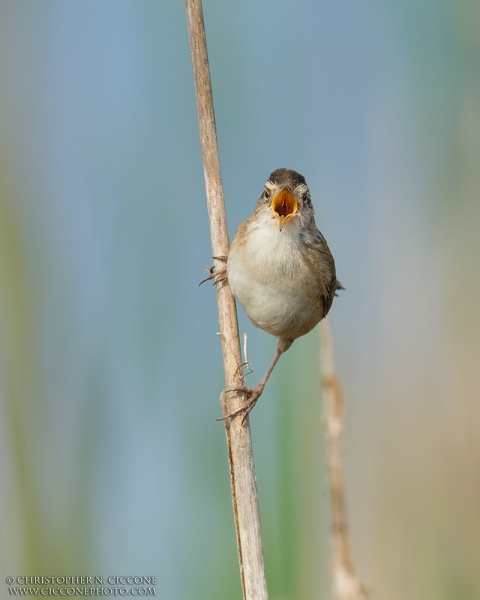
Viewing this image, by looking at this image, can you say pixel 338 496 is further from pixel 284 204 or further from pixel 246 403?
pixel 284 204

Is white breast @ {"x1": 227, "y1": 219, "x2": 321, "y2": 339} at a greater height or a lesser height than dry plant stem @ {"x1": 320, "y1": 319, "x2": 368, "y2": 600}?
greater

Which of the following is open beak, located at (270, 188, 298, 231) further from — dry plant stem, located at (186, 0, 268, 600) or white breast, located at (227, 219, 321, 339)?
dry plant stem, located at (186, 0, 268, 600)

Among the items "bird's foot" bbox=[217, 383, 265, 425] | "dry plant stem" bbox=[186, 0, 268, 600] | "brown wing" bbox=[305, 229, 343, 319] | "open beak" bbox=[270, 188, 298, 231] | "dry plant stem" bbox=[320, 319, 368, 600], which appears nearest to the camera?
"dry plant stem" bbox=[320, 319, 368, 600]

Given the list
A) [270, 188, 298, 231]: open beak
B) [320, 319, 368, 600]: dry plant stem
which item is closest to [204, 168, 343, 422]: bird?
[270, 188, 298, 231]: open beak

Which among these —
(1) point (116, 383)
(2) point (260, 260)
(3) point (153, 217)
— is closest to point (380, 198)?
(2) point (260, 260)

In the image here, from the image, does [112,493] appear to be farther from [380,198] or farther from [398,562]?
[380,198]

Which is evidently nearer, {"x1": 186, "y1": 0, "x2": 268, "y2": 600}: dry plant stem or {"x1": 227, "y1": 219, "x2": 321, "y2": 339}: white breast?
{"x1": 186, "y1": 0, "x2": 268, "y2": 600}: dry plant stem
